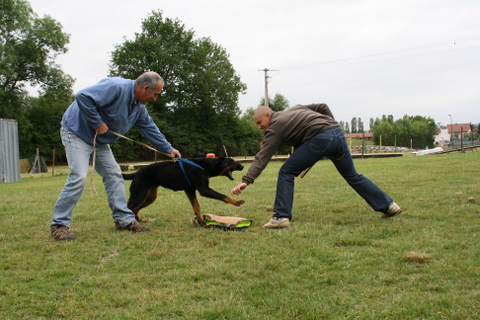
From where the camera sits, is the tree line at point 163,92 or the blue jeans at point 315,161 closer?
the blue jeans at point 315,161

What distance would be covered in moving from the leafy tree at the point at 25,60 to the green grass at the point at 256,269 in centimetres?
3076

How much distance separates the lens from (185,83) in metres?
41.3

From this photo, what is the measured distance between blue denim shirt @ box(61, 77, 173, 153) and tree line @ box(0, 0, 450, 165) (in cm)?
2283

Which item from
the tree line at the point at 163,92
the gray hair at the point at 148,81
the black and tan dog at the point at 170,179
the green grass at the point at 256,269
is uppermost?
the tree line at the point at 163,92

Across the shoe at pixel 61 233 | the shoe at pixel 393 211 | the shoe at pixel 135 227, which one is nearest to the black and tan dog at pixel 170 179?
the shoe at pixel 135 227

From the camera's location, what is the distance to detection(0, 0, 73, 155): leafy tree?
32394 millimetres

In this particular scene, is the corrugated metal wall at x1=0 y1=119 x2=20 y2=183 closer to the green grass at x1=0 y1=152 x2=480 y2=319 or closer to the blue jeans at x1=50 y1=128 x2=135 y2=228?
the green grass at x1=0 y1=152 x2=480 y2=319

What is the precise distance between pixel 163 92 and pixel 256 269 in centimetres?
3941

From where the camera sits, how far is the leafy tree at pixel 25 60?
32.4 meters

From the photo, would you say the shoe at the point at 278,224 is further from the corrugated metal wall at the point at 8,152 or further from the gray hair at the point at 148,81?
the corrugated metal wall at the point at 8,152

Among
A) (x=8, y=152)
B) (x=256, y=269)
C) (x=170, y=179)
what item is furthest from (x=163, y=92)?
(x=256, y=269)

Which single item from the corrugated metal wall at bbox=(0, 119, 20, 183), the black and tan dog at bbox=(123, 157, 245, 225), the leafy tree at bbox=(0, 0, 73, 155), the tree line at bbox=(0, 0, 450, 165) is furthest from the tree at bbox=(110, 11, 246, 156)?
the black and tan dog at bbox=(123, 157, 245, 225)

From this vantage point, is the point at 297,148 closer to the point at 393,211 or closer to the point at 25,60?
the point at 393,211

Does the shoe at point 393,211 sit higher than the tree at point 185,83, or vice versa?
the tree at point 185,83
